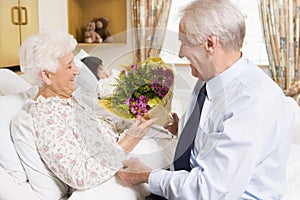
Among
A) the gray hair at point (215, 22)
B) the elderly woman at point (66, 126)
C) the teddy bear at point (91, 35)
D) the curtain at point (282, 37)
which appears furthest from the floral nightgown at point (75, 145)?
the curtain at point (282, 37)

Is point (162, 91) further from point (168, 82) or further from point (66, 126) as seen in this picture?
point (66, 126)

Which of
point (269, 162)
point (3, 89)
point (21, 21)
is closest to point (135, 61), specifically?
point (269, 162)

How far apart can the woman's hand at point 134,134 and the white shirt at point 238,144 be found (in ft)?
0.42

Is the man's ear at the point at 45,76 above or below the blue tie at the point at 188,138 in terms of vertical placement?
above

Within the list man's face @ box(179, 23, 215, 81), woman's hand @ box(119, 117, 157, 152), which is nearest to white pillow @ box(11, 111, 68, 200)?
woman's hand @ box(119, 117, 157, 152)

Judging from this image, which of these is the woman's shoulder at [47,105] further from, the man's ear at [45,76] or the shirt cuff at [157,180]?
the shirt cuff at [157,180]

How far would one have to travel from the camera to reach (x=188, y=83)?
1280mm

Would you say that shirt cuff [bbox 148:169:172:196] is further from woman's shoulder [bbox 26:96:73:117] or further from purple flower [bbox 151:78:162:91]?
woman's shoulder [bbox 26:96:73:117]

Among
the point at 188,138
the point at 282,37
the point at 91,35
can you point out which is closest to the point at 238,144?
the point at 188,138

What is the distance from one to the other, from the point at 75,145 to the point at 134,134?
0.69 ft

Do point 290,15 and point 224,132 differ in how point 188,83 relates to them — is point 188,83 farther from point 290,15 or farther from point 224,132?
point 290,15

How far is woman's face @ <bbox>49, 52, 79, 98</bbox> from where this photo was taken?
4.58 feet

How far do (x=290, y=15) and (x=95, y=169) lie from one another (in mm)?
2829

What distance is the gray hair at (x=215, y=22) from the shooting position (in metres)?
1.10
